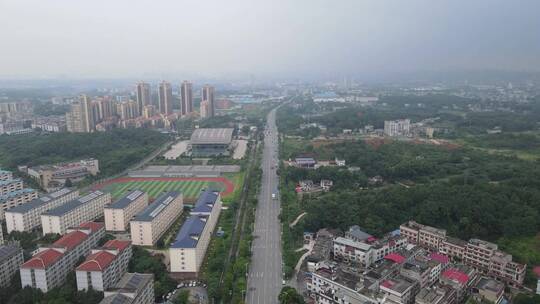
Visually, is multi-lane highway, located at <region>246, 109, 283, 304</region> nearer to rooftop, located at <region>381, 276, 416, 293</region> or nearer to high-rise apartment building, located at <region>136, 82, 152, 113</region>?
rooftop, located at <region>381, 276, 416, 293</region>

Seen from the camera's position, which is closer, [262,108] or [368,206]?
[368,206]

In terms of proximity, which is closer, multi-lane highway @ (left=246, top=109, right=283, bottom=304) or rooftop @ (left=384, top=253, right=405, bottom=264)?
multi-lane highway @ (left=246, top=109, right=283, bottom=304)

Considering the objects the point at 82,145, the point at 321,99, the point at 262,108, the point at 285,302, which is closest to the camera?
the point at 285,302

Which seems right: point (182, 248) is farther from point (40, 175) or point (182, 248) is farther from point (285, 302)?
point (40, 175)

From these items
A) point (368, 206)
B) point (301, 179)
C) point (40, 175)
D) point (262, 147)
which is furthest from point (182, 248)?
point (262, 147)

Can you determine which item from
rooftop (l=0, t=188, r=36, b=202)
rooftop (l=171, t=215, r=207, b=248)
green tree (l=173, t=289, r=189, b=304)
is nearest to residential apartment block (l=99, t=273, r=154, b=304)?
green tree (l=173, t=289, r=189, b=304)

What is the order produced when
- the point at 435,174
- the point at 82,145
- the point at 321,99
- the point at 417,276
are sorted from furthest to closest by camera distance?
the point at 321,99
the point at 82,145
the point at 435,174
the point at 417,276

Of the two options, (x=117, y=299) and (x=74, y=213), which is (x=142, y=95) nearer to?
(x=74, y=213)

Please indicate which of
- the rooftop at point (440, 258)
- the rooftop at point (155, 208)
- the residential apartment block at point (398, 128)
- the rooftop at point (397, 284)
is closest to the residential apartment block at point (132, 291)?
the rooftop at point (155, 208)
